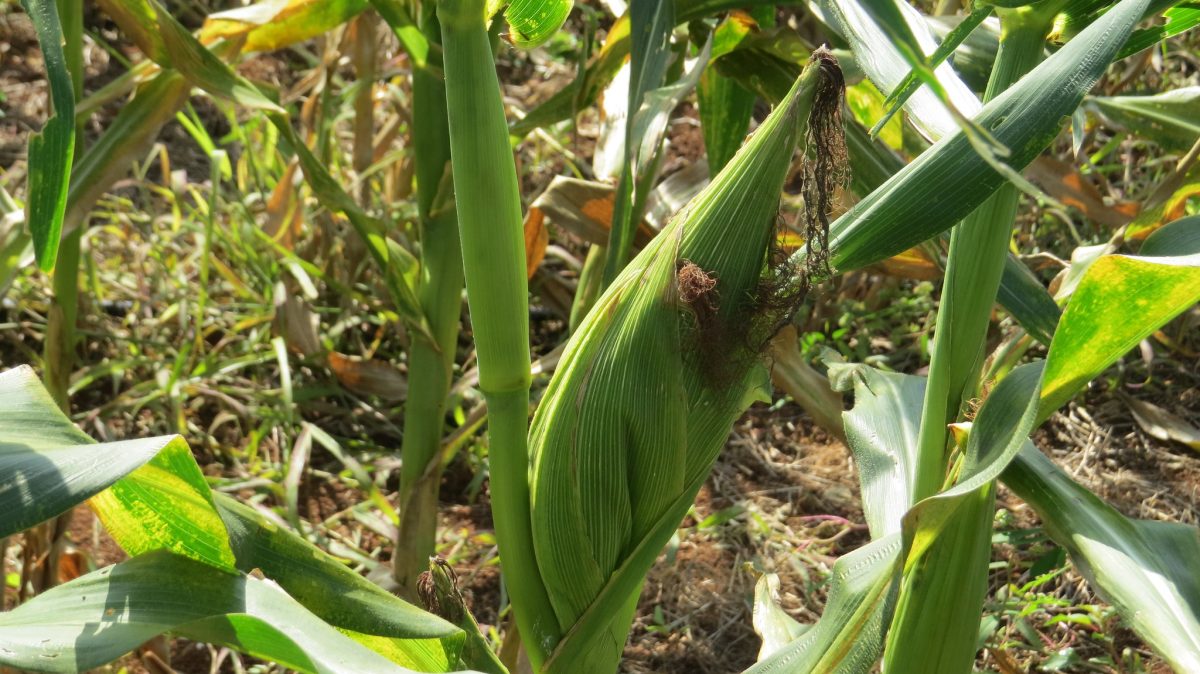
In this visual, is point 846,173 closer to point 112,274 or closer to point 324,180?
point 324,180

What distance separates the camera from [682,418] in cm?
68

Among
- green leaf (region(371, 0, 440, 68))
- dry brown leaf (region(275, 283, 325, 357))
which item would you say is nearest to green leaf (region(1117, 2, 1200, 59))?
green leaf (region(371, 0, 440, 68))

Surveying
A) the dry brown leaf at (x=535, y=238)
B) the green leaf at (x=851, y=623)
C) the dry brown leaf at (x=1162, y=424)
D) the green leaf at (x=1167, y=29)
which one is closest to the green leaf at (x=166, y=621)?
the green leaf at (x=851, y=623)

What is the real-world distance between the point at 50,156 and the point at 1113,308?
2.05 ft

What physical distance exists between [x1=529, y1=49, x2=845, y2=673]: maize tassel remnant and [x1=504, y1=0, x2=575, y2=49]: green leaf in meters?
0.13

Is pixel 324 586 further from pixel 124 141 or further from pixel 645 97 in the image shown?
pixel 124 141

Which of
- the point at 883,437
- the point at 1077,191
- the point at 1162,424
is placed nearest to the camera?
the point at 883,437

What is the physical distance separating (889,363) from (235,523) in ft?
4.11

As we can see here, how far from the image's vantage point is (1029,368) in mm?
709

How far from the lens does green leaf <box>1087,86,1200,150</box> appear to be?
987mm

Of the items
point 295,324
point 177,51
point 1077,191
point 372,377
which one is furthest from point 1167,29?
point 295,324

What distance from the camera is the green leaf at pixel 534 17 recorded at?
625mm

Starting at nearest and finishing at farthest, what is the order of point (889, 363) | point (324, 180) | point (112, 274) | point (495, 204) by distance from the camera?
point (495, 204) → point (324, 180) → point (889, 363) → point (112, 274)

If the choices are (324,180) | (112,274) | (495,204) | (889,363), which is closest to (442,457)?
(324,180)
